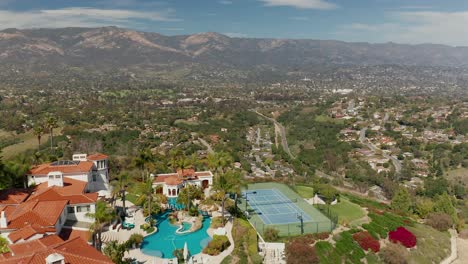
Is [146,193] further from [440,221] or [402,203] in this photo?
[440,221]

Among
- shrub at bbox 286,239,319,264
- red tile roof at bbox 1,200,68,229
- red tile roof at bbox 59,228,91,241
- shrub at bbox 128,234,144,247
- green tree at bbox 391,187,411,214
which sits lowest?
green tree at bbox 391,187,411,214

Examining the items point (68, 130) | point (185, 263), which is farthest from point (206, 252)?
point (68, 130)

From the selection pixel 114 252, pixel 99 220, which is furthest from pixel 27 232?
pixel 114 252

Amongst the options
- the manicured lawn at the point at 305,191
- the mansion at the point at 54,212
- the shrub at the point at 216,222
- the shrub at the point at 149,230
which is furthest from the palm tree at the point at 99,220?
the manicured lawn at the point at 305,191

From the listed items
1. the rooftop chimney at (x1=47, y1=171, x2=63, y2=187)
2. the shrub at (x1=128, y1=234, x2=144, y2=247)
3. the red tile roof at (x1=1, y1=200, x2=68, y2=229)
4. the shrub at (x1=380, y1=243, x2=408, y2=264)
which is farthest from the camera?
the shrub at (x1=380, y1=243, x2=408, y2=264)

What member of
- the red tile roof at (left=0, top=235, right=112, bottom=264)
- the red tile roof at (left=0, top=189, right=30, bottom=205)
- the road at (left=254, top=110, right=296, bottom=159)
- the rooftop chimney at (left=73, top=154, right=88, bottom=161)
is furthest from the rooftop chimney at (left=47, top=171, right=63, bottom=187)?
the road at (left=254, top=110, right=296, bottom=159)

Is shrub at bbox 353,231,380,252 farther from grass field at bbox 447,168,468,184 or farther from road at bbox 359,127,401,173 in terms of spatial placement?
road at bbox 359,127,401,173

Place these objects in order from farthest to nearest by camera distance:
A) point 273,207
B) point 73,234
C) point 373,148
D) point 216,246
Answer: point 373,148 → point 273,207 → point 216,246 → point 73,234

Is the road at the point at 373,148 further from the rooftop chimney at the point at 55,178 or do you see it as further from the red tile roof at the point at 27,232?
the red tile roof at the point at 27,232
